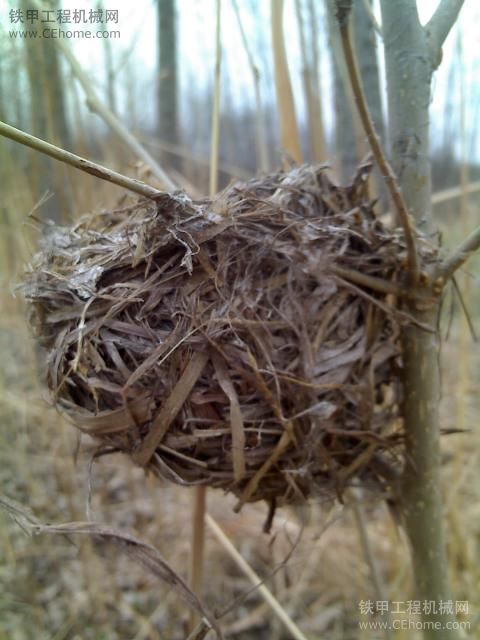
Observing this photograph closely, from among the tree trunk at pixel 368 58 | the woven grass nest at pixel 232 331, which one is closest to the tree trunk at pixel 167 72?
the tree trunk at pixel 368 58

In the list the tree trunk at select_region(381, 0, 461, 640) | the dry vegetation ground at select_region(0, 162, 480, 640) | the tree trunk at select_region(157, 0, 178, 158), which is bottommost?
the dry vegetation ground at select_region(0, 162, 480, 640)

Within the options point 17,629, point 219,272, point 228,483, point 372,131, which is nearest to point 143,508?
point 17,629

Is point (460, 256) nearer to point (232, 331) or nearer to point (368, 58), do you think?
point (232, 331)

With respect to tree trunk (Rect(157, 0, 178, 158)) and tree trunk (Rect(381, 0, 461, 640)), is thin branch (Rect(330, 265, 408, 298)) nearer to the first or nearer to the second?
tree trunk (Rect(381, 0, 461, 640))

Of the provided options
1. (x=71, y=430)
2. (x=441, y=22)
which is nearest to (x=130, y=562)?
(x=71, y=430)

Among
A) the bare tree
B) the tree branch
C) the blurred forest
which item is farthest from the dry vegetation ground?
the tree branch

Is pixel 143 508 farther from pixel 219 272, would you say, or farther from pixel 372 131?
pixel 372 131

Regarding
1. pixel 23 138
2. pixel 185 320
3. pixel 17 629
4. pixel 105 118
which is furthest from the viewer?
pixel 17 629
